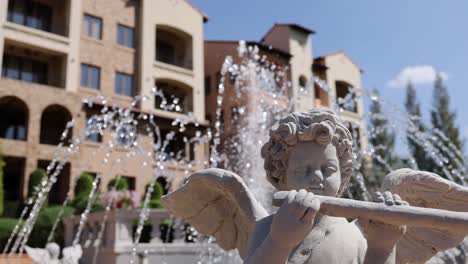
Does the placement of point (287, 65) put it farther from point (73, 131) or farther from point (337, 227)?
point (337, 227)

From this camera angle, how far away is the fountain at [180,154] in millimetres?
10164

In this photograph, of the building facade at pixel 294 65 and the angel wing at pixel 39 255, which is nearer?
the angel wing at pixel 39 255

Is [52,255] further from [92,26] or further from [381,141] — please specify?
[381,141]

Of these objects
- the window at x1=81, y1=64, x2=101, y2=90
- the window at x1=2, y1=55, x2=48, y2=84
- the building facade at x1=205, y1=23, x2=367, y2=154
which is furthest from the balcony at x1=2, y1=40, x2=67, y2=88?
the building facade at x1=205, y1=23, x2=367, y2=154

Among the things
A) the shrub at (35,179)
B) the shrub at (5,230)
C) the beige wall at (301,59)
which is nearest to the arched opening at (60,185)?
the shrub at (35,179)

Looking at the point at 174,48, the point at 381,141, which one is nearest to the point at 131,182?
the point at 174,48

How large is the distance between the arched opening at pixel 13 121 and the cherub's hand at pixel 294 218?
69.0ft

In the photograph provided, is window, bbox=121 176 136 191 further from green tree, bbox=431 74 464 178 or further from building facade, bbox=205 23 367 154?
green tree, bbox=431 74 464 178

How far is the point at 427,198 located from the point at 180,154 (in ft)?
75.2

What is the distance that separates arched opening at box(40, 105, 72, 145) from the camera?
2133 cm

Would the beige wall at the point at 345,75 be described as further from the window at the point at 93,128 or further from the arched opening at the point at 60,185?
the arched opening at the point at 60,185

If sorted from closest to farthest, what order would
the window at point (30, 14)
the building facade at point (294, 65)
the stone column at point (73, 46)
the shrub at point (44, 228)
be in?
1. the shrub at point (44, 228)
2. the stone column at point (73, 46)
3. the window at point (30, 14)
4. the building facade at point (294, 65)

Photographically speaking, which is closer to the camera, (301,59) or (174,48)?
(174,48)

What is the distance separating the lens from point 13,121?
2133 centimetres
